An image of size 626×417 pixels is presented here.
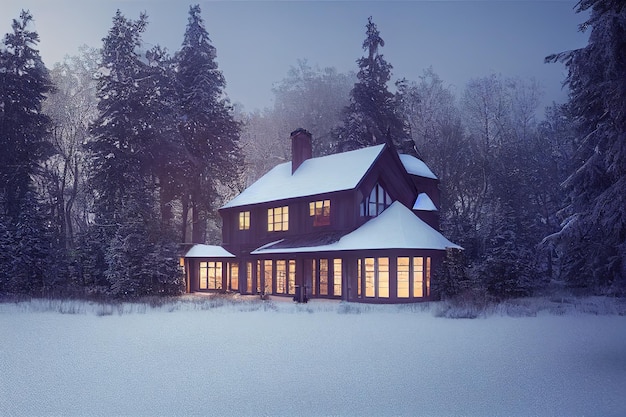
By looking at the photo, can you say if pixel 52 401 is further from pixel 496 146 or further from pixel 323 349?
pixel 496 146

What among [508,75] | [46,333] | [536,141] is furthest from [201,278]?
[508,75]

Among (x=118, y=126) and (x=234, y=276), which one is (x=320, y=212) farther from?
(x=118, y=126)

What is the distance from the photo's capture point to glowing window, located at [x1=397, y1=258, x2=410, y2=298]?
84.8 ft

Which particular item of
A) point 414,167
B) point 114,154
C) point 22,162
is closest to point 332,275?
point 414,167

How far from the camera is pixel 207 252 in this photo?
116ft

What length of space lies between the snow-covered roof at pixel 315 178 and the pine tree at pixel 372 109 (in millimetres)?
10969

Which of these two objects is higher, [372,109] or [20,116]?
[372,109]

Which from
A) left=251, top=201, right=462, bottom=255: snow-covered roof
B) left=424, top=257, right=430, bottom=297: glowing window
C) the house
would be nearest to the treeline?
the house

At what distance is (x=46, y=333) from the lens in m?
16.1

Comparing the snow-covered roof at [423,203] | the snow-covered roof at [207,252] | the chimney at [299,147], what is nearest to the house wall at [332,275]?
the snow-covered roof at [207,252]

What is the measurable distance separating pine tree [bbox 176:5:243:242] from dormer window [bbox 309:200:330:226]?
16.8m

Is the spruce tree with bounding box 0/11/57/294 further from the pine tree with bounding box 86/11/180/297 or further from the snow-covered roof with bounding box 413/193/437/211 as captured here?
the snow-covered roof with bounding box 413/193/437/211

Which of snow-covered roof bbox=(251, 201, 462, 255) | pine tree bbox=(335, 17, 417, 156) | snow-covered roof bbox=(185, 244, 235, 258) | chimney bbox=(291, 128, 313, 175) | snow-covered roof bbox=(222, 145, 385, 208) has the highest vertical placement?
pine tree bbox=(335, 17, 417, 156)

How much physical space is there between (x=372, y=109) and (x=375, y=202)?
1912 centimetres
